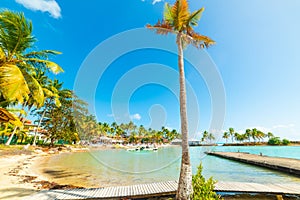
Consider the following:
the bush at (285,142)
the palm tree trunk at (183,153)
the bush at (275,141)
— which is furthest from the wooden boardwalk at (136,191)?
the bush at (285,142)

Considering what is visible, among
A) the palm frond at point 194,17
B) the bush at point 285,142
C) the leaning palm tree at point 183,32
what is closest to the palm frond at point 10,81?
the leaning palm tree at point 183,32

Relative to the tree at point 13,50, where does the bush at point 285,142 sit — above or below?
above

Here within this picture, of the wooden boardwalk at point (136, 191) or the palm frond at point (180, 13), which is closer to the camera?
the palm frond at point (180, 13)

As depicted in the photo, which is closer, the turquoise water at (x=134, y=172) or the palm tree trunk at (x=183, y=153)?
the palm tree trunk at (x=183, y=153)

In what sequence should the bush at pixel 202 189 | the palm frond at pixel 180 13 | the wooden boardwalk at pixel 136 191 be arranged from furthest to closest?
1. the wooden boardwalk at pixel 136 191
2. the palm frond at pixel 180 13
3. the bush at pixel 202 189

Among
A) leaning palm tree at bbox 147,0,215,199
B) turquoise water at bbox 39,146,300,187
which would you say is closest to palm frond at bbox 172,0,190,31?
leaning palm tree at bbox 147,0,215,199

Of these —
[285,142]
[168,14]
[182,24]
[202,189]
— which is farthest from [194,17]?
[285,142]

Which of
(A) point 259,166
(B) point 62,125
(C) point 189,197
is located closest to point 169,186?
(C) point 189,197

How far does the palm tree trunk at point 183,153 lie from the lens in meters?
4.96

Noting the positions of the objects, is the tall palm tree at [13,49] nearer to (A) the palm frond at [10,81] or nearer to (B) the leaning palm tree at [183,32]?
(A) the palm frond at [10,81]

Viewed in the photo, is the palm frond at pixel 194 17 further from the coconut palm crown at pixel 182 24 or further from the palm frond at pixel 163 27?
the palm frond at pixel 163 27

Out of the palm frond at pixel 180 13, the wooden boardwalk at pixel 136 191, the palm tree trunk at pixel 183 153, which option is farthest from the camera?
the wooden boardwalk at pixel 136 191

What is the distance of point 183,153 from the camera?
5496 mm

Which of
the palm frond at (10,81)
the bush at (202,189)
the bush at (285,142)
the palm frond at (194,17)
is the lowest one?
the bush at (202,189)
